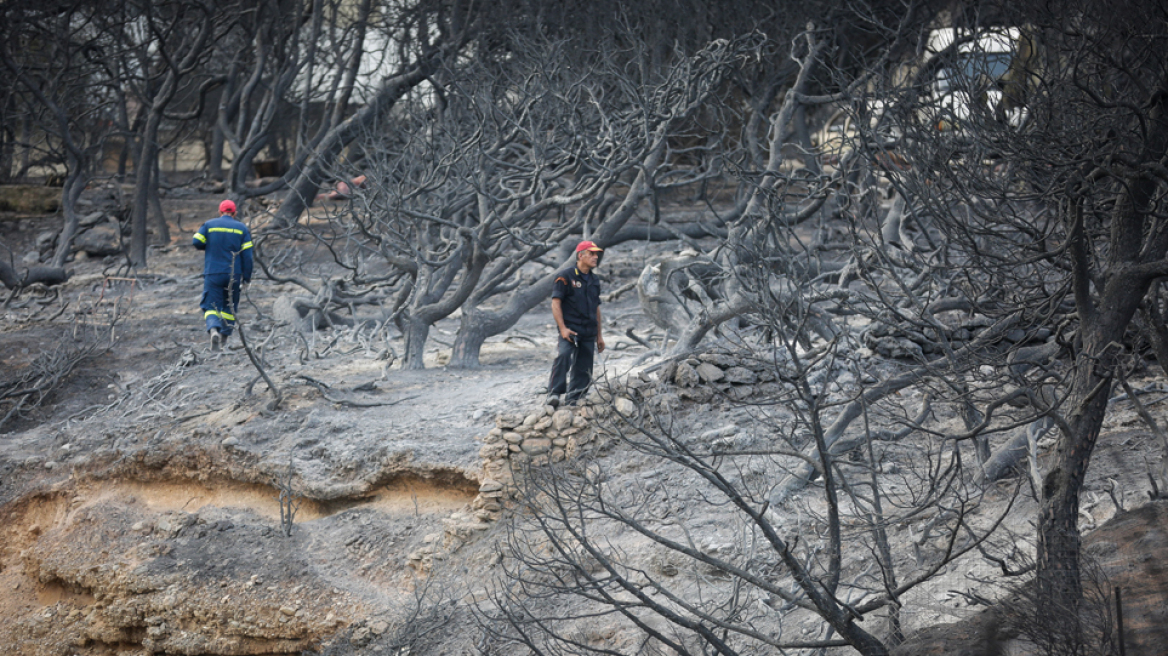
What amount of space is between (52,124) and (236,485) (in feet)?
40.5

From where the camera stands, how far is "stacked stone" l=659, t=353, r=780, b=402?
8883 mm

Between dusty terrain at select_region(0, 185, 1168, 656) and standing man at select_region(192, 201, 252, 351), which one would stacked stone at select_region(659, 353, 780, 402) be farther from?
standing man at select_region(192, 201, 252, 351)

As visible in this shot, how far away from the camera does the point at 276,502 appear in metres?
9.06

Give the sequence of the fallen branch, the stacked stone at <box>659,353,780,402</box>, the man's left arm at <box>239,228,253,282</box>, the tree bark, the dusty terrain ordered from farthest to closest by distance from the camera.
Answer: the tree bark
the man's left arm at <box>239,228,253,282</box>
the fallen branch
the stacked stone at <box>659,353,780,402</box>
the dusty terrain

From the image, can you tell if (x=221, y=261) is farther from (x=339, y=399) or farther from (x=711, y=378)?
(x=711, y=378)

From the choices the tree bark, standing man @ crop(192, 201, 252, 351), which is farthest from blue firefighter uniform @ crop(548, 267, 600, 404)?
the tree bark

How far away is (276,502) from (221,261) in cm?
283

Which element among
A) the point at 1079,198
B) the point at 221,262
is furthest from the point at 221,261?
the point at 1079,198

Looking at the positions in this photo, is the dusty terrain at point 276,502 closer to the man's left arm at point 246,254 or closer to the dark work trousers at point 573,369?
the dark work trousers at point 573,369

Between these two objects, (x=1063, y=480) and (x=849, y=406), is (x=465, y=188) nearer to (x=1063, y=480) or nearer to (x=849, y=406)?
(x=849, y=406)

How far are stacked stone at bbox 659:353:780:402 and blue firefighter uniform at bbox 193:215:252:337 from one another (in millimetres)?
4759

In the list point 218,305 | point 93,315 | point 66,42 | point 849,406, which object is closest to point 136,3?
point 66,42

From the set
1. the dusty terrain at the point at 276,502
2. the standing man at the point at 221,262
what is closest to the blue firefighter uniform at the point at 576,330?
the dusty terrain at the point at 276,502

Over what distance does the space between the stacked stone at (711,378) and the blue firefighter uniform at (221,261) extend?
4759 mm
